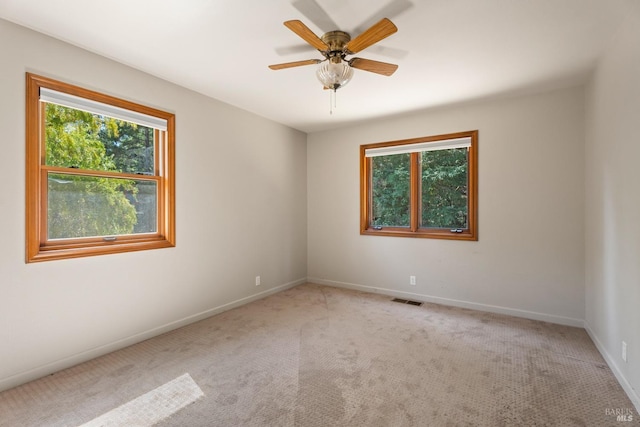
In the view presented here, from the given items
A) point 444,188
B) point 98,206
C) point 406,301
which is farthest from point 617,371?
point 98,206

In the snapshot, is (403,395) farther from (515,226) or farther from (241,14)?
(241,14)

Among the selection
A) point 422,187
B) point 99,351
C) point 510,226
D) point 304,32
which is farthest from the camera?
point 422,187

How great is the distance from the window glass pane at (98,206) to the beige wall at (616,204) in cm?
385

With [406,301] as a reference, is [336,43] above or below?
above

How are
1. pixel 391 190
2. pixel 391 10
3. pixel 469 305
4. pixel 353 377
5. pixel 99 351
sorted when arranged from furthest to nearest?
pixel 391 190 → pixel 469 305 → pixel 99 351 → pixel 353 377 → pixel 391 10

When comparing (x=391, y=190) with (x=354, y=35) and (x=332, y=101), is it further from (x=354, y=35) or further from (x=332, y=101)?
(x=354, y=35)

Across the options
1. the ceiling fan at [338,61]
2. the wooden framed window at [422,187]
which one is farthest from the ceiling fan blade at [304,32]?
the wooden framed window at [422,187]

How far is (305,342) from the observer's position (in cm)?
288

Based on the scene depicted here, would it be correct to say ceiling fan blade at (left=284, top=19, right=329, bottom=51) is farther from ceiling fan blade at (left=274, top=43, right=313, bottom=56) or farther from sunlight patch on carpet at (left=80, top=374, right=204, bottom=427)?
sunlight patch on carpet at (left=80, top=374, right=204, bottom=427)

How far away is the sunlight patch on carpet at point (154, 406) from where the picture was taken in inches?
71.5

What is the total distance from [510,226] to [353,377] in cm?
254

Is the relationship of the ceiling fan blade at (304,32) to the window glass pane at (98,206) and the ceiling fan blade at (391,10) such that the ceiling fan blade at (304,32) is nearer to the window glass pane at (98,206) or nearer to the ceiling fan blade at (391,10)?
the ceiling fan blade at (391,10)

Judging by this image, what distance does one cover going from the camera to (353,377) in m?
2.29

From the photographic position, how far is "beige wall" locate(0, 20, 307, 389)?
7.14ft
